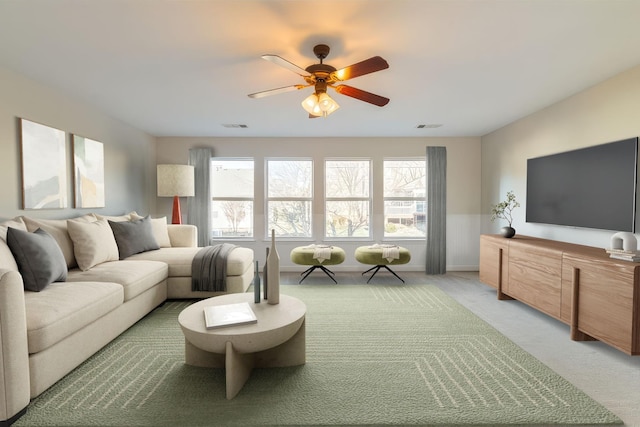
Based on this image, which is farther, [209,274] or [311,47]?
[209,274]

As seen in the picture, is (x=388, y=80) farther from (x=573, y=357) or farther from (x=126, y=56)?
(x=573, y=357)

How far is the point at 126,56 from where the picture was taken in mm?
2451

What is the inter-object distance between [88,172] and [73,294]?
2.18 meters

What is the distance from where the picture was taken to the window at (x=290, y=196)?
18.0 feet

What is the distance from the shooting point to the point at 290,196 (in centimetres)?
549

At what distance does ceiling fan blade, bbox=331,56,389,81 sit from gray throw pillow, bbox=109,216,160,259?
2946 millimetres

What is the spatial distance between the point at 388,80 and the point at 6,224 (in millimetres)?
3375

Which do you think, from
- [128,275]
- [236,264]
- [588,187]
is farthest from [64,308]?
[588,187]

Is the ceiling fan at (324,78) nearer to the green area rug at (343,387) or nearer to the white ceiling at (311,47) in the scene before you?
the white ceiling at (311,47)

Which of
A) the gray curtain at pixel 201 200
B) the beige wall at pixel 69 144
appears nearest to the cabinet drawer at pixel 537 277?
the gray curtain at pixel 201 200

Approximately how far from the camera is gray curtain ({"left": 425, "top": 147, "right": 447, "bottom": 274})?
207 inches

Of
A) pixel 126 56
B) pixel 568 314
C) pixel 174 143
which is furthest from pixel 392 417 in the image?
pixel 174 143

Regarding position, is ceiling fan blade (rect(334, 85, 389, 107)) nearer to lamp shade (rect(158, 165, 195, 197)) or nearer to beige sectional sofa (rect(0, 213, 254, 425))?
beige sectional sofa (rect(0, 213, 254, 425))

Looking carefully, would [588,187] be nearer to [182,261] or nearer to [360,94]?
[360,94]
